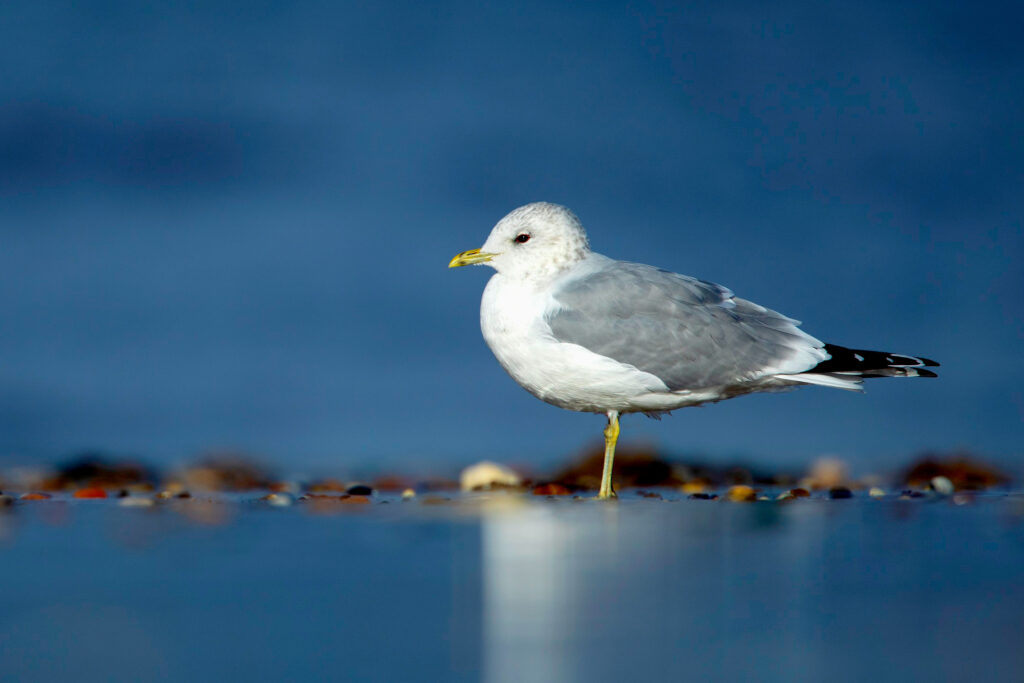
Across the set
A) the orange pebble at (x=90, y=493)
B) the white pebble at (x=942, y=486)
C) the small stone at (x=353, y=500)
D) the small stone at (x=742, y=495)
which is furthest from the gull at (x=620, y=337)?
the orange pebble at (x=90, y=493)

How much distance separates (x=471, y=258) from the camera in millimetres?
7496

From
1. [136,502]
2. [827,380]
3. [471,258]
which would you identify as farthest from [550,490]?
[136,502]

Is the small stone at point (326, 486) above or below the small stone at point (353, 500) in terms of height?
above

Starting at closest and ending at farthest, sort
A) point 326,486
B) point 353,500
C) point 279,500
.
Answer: point 279,500 → point 353,500 → point 326,486

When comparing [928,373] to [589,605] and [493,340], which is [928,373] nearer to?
[493,340]

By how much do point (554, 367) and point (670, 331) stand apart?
0.88m

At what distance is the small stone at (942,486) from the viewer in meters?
7.49

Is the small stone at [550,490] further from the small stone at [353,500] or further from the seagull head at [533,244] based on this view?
the seagull head at [533,244]

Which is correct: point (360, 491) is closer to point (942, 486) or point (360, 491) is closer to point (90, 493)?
point (90, 493)

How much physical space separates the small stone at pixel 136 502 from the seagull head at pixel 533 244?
263cm


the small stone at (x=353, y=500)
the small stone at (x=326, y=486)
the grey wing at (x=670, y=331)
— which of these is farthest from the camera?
the small stone at (x=326, y=486)

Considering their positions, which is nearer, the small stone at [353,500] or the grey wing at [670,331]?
the small stone at [353,500]

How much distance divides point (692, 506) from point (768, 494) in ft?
4.48

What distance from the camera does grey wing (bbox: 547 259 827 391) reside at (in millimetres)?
7012
